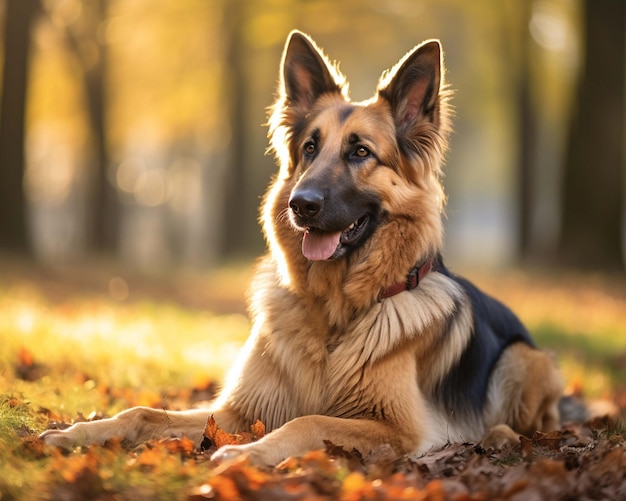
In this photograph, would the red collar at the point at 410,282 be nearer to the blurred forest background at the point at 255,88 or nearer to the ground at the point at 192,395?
the ground at the point at 192,395

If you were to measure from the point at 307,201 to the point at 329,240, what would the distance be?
33cm

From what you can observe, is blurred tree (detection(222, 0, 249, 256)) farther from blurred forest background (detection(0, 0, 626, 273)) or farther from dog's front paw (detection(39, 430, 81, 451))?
dog's front paw (detection(39, 430, 81, 451))

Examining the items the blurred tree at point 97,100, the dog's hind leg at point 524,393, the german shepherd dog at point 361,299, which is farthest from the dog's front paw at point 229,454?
the blurred tree at point 97,100

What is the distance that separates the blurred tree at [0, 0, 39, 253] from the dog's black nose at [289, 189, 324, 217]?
1085cm

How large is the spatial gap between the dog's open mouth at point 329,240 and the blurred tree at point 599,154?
10.8 meters

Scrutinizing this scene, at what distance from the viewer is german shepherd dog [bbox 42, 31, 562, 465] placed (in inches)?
187

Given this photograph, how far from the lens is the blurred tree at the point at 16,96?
47.5 feet

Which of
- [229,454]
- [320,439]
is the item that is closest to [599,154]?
[320,439]

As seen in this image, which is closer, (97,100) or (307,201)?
(307,201)

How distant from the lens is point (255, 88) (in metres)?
25.3

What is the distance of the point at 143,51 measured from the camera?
2325cm

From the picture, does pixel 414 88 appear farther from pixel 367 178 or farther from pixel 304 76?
pixel 304 76

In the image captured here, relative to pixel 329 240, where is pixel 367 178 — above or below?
above

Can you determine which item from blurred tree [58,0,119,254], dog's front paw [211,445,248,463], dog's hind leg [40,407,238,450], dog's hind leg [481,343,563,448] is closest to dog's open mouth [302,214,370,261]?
dog's hind leg [40,407,238,450]
